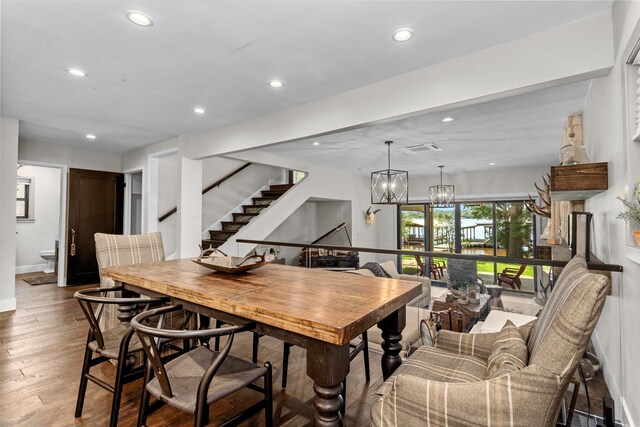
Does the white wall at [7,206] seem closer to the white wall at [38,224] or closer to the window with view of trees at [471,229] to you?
the white wall at [38,224]

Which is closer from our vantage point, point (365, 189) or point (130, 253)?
point (130, 253)

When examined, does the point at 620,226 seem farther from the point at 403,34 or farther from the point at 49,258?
the point at 49,258

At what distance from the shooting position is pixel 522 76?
2270 millimetres

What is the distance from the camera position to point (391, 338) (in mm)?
1633

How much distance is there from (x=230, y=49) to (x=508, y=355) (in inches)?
101

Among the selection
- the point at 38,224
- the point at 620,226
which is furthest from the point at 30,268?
the point at 620,226

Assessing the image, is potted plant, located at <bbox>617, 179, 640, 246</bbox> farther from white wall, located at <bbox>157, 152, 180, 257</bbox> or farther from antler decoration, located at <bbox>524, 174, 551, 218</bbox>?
white wall, located at <bbox>157, 152, 180, 257</bbox>

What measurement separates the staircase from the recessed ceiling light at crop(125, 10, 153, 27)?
12.8ft

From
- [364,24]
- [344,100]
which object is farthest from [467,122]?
[364,24]

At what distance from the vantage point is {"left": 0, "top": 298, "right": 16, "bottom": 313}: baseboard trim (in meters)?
4.11

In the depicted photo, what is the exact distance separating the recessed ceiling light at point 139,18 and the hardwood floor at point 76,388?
2473 millimetres

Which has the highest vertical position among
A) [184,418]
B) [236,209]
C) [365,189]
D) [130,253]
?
[365,189]

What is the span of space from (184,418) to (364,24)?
2712 millimetres

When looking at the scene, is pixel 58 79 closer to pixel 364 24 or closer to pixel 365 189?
pixel 364 24
